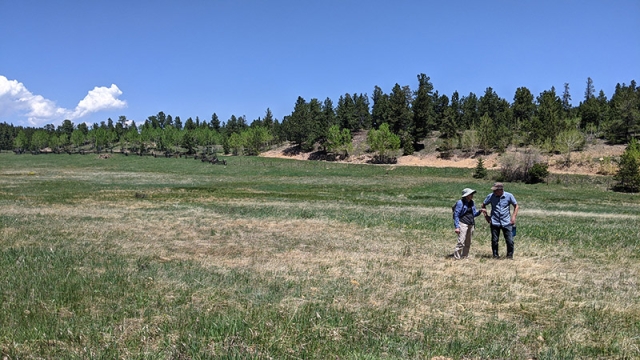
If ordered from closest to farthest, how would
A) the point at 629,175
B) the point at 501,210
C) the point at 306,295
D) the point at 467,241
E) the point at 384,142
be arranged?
the point at 306,295
the point at 501,210
the point at 467,241
the point at 629,175
the point at 384,142

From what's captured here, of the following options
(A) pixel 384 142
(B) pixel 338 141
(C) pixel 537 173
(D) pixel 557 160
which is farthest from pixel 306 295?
(B) pixel 338 141

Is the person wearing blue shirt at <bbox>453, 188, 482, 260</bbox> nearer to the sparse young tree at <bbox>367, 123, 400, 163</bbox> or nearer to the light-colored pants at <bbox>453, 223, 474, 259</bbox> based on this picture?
the light-colored pants at <bbox>453, 223, 474, 259</bbox>

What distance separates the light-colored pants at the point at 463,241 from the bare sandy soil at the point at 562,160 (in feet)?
226

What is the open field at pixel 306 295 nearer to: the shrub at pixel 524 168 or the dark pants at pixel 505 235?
the dark pants at pixel 505 235

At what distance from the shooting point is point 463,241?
41.3 feet

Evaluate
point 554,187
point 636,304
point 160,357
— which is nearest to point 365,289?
point 160,357

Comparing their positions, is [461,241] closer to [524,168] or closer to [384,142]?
[524,168]

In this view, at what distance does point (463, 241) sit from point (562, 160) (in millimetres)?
78112

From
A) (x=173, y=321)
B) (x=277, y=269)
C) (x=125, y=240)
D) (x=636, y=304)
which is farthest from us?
(x=125, y=240)

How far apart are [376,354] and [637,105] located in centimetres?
11836

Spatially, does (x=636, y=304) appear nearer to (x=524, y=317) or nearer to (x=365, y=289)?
(x=524, y=317)

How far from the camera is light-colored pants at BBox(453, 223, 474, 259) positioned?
1240 cm

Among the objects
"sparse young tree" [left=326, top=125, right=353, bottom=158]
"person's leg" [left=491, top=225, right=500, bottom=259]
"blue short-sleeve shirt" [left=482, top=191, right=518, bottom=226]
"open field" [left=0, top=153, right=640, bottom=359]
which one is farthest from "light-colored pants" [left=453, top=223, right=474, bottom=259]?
"sparse young tree" [left=326, top=125, right=353, bottom=158]

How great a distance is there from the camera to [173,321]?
6.46m
